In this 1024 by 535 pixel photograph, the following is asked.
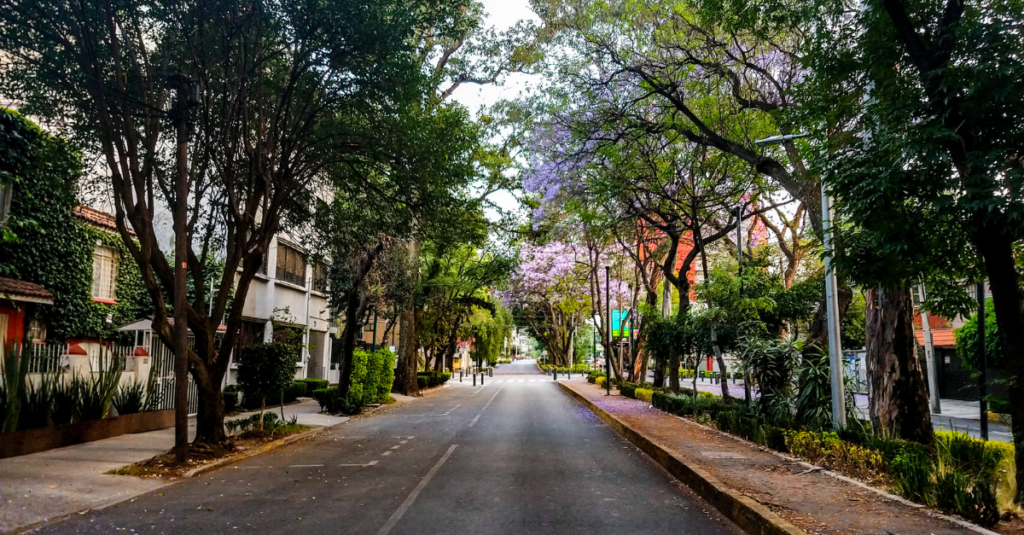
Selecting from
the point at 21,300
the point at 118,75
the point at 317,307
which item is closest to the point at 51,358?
the point at 21,300

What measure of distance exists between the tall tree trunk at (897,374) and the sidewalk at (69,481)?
33.9ft

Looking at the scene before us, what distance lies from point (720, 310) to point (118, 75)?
12251mm

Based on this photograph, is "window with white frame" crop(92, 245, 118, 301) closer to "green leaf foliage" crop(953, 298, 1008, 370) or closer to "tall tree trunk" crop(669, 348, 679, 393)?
"tall tree trunk" crop(669, 348, 679, 393)

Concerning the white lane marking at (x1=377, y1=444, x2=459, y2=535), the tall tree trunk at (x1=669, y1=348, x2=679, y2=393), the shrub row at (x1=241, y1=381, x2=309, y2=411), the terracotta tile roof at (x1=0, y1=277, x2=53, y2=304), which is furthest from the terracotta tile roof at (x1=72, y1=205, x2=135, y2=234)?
the tall tree trunk at (x1=669, y1=348, x2=679, y2=393)

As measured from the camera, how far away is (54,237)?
48.4 ft

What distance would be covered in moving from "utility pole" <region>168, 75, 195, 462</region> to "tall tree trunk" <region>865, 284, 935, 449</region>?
1040cm

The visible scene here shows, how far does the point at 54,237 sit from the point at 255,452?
7283mm

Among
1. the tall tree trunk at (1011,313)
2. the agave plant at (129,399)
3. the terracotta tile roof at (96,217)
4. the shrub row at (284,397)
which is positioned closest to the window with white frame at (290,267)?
the shrub row at (284,397)

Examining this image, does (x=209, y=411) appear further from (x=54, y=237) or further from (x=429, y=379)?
(x=429, y=379)

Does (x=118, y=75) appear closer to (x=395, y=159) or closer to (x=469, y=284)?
(x=395, y=159)

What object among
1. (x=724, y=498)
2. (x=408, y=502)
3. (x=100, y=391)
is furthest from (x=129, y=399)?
(x=724, y=498)

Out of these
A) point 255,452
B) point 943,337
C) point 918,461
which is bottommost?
point 255,452

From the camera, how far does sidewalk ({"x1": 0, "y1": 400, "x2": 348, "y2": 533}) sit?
286 inches

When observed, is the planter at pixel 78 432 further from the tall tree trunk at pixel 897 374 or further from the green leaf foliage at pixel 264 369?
the tall tree trunk at pixel 897 374
